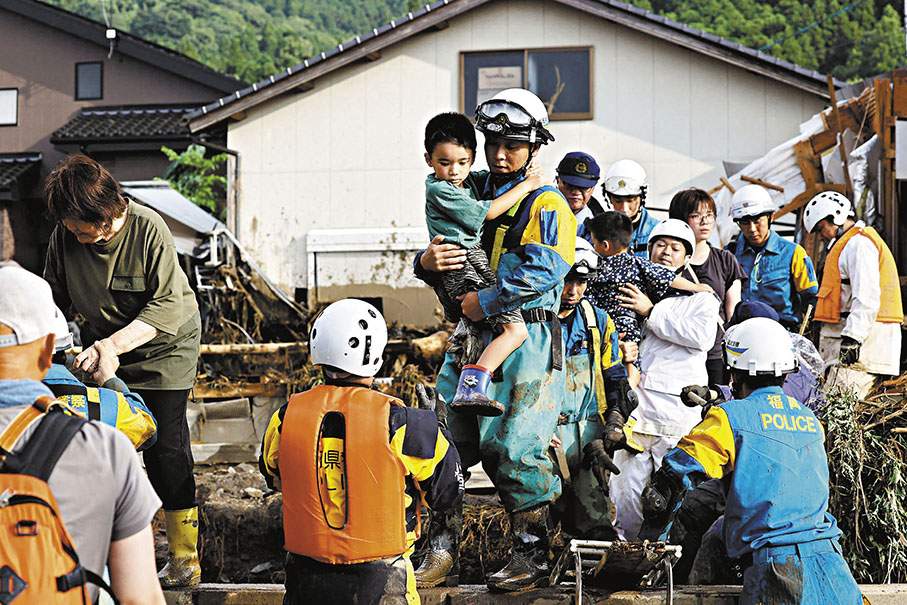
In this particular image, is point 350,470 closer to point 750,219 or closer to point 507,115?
point 507,115

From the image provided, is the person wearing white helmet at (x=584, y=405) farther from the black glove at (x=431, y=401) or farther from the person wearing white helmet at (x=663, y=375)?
the black glove at (x=431, y=401)

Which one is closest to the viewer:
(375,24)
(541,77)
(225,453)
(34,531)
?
(34,531)

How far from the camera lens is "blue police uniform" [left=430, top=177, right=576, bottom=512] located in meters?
4.53

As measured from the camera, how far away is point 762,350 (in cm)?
436

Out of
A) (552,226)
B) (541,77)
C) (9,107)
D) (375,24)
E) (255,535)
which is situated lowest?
(255,535)

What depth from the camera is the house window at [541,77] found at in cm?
1461

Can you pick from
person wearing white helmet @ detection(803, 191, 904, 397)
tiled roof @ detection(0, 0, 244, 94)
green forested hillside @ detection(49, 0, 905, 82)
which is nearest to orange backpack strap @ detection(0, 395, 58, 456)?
person wearing white helmet @ detection(803, 191, 904, 397)

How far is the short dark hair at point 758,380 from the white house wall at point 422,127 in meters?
10.2

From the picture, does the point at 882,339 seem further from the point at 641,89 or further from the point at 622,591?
the point at 641,89

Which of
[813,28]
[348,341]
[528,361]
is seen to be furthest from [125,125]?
[813,28]

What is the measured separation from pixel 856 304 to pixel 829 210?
0.86 meters

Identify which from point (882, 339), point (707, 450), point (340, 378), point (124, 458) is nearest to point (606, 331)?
point (707, 450)

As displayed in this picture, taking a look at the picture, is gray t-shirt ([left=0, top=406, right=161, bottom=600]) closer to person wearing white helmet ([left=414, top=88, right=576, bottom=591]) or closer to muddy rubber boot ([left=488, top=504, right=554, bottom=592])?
person wearing white helmet ([left=414, top=88, right=576, bottom=591])

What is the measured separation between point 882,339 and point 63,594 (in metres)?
6.23
